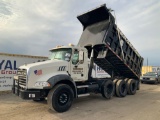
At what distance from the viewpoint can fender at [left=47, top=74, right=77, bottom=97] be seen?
6463mm

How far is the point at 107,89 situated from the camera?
9.32 meters

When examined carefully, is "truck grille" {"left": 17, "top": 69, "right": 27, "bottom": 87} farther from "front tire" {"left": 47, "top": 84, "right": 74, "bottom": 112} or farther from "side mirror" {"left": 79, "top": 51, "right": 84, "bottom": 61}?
"side mirror" {"left": 79, "top": 51, "right": 84, "bottom": 61}

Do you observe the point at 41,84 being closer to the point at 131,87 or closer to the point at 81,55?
the point at 81,55

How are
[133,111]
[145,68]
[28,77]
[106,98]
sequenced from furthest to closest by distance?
[145,68] < [106,98] < [133,111] < [28,77]

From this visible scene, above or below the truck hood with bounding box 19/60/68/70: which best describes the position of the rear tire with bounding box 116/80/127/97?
below

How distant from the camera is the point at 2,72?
10.8 meters

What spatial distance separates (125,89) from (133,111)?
3.72 m

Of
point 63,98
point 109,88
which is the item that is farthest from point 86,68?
point 109,88

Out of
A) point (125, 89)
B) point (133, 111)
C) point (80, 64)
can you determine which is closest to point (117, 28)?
point (80, 64)

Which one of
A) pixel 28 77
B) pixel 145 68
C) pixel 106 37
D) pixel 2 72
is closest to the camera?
pixel 28 77

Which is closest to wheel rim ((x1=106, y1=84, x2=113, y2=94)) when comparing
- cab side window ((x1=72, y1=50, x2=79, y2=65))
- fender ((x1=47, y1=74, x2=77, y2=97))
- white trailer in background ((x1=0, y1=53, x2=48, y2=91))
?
fender ((x1=47, y1=74, x2=77, y2=97))

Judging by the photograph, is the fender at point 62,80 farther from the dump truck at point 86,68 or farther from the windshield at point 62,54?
the windshield at point 62,54

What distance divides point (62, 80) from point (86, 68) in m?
1.58

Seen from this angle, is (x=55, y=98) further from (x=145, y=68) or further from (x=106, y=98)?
(x=145, y=68)
